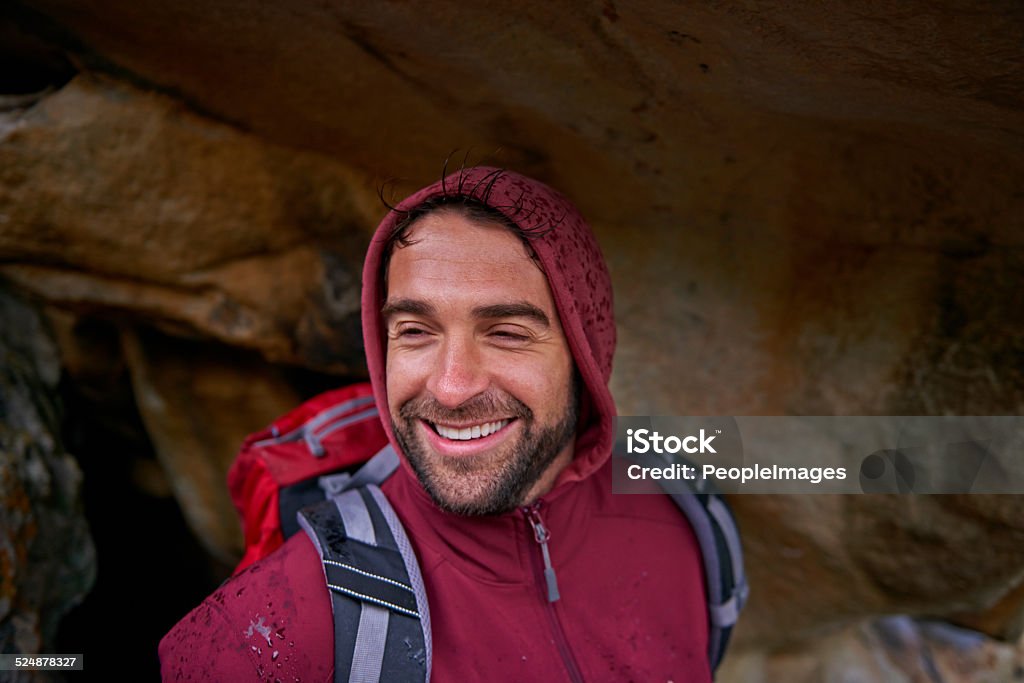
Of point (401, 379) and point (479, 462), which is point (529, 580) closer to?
point (479, 462)

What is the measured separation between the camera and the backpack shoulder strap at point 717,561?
211 centimetres

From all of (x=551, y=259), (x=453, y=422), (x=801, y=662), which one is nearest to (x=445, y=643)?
(x=453, y=422)

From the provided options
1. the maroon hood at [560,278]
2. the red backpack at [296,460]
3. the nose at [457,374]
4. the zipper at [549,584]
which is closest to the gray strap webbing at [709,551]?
the maroon hood at [560,278]

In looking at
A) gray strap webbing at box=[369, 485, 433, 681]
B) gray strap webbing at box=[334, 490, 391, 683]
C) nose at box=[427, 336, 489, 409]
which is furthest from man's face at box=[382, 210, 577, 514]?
gray strap webbing at box=[334, 490, 391, 683]

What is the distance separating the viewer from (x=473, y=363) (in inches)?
67.2

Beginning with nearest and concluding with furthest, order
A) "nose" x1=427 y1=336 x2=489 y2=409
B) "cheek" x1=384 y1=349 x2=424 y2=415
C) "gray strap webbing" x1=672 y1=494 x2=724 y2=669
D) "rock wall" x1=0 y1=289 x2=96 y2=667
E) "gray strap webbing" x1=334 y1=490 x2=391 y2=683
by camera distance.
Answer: "gray strap webbing" x1=334 y1=490 x2=391 y2=683 → "nose" x1=427 y1=336 x2=489 y2=409 → "cheek" x1=384 y1=349 x2=424 y2=415 → "rock wall" x1=0 y1=289 x2=96 y2=667 → "gray strap webbing" x1=672 y1=494 x2=724 y2=669

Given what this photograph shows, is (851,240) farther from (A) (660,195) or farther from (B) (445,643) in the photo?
(B) (445,643)

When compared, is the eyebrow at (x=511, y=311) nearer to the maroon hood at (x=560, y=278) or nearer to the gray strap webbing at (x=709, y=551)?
the maroon hood at (x=560, y=278)

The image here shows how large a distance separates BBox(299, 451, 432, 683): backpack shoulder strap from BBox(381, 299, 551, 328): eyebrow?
1.82 feet

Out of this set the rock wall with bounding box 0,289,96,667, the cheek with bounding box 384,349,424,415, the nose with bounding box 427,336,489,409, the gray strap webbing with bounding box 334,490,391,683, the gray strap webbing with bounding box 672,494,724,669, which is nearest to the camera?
→ the gray strap webbing with bounding box 334,490,391,683

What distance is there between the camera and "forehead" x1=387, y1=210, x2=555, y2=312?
171cm

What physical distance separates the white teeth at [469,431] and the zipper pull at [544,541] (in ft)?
0.79

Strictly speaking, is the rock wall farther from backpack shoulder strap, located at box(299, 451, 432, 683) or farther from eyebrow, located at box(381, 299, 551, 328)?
eyebrow, located at box(381, 299, 551, 328)

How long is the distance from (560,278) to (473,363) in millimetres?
320
